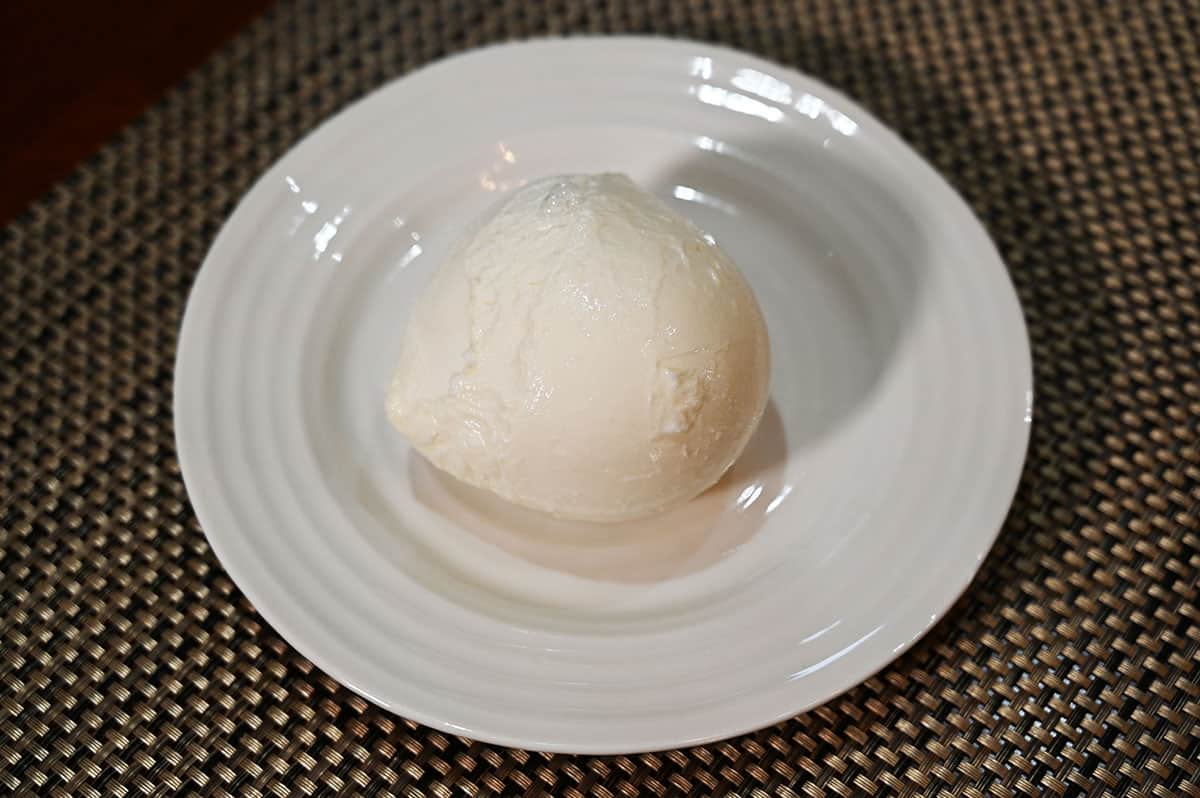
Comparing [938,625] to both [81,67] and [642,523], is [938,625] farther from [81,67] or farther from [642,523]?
[81,67]

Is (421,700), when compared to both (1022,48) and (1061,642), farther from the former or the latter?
(1022,48)

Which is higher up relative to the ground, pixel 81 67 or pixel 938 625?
pixel 81 67

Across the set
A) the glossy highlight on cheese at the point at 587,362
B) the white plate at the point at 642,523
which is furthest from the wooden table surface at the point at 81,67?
the glossy highlight on cheese at the point at 587,362

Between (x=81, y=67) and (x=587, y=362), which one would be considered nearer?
(x=587, y=362)

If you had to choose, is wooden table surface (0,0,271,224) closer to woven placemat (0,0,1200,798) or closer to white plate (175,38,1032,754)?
woven placemat (0,0,1200,798)

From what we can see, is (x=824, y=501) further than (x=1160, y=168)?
No

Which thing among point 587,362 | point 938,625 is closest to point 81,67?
point 587,362

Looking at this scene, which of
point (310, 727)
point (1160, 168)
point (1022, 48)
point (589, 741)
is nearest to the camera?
point (589, 741)

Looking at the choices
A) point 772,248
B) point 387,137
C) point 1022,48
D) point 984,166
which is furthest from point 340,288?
point 1022,48
